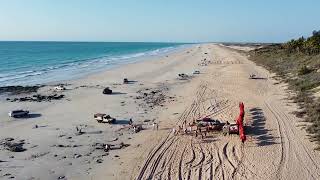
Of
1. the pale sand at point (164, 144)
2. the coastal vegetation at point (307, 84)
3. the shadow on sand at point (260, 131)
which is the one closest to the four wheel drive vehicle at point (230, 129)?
the pale sand at point (164, 144)

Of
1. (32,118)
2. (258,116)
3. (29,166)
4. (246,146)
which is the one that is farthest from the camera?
(32,118)

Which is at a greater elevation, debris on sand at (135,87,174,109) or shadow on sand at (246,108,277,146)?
shadow on sand at (246,108,277,146)

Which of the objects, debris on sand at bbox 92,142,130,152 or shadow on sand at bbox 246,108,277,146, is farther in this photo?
shadow on sand at bbox 246,108,277,146

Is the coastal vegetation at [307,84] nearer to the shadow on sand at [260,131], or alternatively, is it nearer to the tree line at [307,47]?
the tree line at [307,47]

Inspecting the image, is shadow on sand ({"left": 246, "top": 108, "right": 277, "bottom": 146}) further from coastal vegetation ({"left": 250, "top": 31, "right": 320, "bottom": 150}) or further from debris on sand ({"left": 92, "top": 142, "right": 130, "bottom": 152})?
debris on sand ({"left": 92, "top": 142, "right": 130, "bottom": 152})

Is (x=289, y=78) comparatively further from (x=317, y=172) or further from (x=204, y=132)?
(x=317, y=172)

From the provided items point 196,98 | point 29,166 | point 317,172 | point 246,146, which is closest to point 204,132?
point 246,146

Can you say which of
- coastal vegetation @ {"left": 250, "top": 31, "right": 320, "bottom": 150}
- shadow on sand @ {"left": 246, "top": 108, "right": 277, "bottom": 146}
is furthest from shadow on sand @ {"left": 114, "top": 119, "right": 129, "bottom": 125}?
coastal vegetation @ {"left": 250, "top": 31, "right": 320, "bottom": 150}

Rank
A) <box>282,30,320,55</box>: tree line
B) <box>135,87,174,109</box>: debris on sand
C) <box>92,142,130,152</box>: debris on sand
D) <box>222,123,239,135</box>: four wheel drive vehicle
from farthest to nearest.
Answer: <box>282,30,320,55</box>: tree line → <box>135,87,174,109</box>: debris on sand → <box>222,123,239,135</box>: four wheel drive vehicle → <box>92,142,130,152</box>: debris on sand
